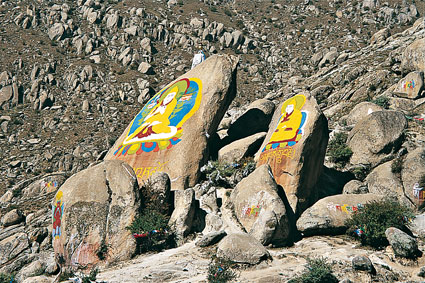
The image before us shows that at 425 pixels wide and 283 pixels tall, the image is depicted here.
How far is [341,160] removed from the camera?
3572cm

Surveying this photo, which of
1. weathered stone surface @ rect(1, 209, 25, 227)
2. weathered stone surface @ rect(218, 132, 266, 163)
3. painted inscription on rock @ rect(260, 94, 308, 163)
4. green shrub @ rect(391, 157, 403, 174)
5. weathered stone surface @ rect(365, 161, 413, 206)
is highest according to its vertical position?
painted inscription on rock @ rect(260, 94, 308, 163)

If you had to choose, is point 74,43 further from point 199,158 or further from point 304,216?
point 304,216

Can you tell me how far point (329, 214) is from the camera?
85.7 ft

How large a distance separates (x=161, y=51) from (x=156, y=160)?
57.0m

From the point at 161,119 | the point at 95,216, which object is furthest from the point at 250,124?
the point at 95,216

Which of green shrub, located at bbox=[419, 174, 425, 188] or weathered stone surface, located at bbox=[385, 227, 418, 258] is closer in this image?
weathered stone surface, located at bbox=[385, 227, 418, 258]

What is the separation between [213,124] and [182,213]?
7.62m

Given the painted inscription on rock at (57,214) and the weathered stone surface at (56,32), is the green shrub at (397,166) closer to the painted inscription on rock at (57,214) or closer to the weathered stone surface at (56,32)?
the painted inscription on rock at (57,214)

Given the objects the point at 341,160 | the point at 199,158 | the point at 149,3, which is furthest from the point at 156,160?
the point at 149,3

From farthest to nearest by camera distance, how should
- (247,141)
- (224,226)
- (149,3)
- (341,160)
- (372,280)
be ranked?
(149,3)
(341,160)
(247,141)
(224,226)
(372,280)

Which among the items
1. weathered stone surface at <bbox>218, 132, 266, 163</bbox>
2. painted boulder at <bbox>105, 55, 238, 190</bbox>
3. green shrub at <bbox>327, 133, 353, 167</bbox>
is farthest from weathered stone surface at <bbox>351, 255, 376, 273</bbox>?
green shrub at <bbox>327, 133, 353, 167</bbox>

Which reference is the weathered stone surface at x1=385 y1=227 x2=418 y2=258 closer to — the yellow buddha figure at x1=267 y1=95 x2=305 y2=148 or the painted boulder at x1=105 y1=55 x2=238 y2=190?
the yellow buddha figure at x1=267 y1=95 x2=305 y2=148

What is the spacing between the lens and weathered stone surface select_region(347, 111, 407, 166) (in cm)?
3384

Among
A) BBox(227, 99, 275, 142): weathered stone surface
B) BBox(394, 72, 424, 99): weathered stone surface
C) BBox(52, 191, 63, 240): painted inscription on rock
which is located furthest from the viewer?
BBox(394, 72, 424, 99): weathered stone surface
